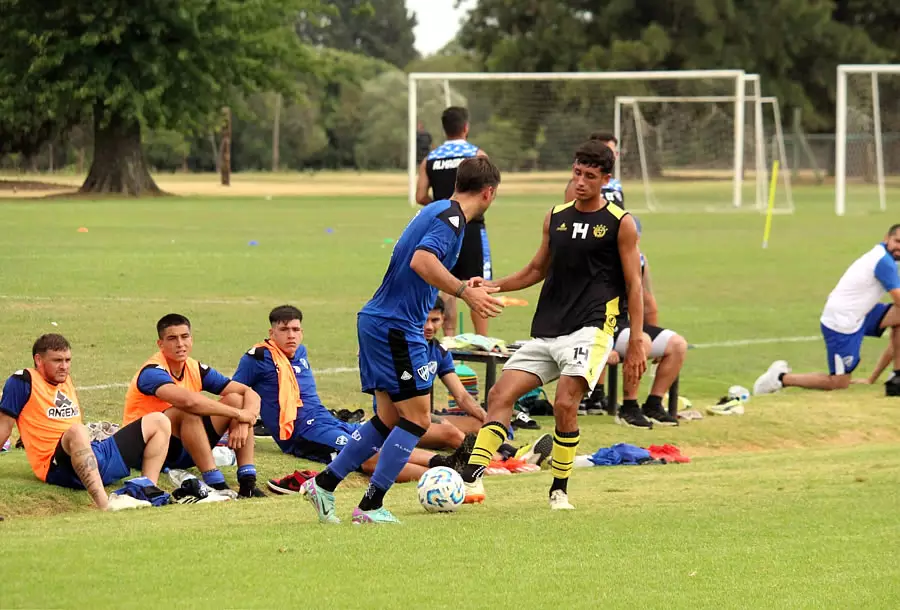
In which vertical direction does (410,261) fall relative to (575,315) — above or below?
above

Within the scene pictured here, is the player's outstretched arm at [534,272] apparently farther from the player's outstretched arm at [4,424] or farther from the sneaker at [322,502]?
the player's outstretched arm at [4,424]

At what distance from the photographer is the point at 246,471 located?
367 inches

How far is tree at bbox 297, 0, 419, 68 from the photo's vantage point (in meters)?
149

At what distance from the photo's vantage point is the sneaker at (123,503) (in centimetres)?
850

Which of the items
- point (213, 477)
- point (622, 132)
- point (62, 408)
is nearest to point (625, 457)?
point (213, 477)

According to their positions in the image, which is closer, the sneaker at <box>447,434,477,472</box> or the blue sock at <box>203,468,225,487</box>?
the blue sock at <box>203,468,225,487</box>

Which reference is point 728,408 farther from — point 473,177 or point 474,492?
point 473,177

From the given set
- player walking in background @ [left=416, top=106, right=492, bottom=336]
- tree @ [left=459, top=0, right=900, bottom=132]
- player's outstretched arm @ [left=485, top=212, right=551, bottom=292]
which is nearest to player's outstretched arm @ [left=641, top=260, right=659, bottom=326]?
player walking in background @ [left=416, top=106, right=492, bottom=336]

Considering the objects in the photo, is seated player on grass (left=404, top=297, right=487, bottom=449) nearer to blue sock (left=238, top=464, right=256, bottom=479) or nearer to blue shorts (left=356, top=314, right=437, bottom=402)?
blue sock (left=238, top=464, right=256, bottom=479)

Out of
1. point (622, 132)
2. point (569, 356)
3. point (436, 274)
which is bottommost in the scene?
point (569, 356)

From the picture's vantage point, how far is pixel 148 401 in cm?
952

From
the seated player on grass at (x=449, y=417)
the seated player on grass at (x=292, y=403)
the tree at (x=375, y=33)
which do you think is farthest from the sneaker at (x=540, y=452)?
the tree at (x=375, y=33)

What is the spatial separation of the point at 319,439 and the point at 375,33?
144 metres

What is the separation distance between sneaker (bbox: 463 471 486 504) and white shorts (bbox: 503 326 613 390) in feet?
2.23
